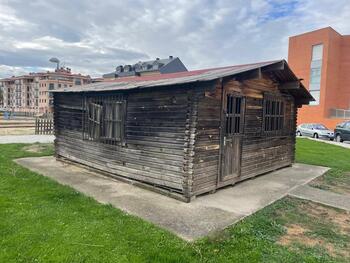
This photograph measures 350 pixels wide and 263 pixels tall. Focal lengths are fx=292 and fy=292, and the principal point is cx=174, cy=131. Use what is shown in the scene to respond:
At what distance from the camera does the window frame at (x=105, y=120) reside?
753 cm

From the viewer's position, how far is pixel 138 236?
4.18 m

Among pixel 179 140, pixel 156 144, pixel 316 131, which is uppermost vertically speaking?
pixel 179 140

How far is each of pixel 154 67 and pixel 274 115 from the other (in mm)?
49644

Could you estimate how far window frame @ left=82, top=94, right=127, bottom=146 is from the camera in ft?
24.7

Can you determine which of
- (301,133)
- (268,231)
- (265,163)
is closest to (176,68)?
(301,133)

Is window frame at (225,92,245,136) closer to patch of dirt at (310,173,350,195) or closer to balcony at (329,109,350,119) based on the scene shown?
patch of dirt at (310,173,350,195)

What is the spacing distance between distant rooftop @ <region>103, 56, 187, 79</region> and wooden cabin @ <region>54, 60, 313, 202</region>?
44632 millimetres

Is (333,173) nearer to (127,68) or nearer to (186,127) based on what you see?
(186,127)

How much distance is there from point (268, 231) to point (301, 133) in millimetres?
24333

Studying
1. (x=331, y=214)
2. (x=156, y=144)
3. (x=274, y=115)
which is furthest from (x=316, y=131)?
(x=156, y=144)

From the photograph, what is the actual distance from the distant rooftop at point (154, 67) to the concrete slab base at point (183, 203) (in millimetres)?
45588

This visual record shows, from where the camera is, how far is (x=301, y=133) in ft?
87.8

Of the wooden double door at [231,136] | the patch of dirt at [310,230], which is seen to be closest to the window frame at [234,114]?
the wooden double door at [231,136]

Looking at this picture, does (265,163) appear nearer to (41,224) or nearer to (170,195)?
(170,195)
